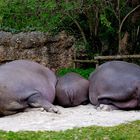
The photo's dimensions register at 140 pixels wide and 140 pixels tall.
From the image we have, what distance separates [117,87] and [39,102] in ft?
3.32

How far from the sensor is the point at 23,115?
5.83m

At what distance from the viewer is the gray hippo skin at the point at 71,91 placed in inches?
262

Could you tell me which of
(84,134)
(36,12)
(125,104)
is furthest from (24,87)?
(36,12)

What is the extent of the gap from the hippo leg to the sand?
11 cm

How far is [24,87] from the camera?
20.3ft

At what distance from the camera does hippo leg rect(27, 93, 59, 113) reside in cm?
607

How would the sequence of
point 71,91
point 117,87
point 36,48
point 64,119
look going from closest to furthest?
point 64,119 → point 117,87 → point 71,91 → point 36,48

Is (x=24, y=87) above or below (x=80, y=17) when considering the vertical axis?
above

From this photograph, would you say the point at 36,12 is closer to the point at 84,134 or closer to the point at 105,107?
the point at 105,107

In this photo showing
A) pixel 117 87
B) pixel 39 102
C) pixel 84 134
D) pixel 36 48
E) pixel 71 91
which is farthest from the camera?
pixel 36 48

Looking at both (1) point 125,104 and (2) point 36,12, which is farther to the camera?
(2) point 36,12

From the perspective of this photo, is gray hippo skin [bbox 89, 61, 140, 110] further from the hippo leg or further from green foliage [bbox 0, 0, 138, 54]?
green foliage [bbox 0, 0, 138, 54]

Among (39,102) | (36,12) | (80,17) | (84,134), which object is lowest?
(80,17)

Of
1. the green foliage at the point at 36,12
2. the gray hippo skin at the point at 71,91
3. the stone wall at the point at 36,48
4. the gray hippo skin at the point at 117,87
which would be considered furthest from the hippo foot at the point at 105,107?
the stone wall at the point at 36,48
